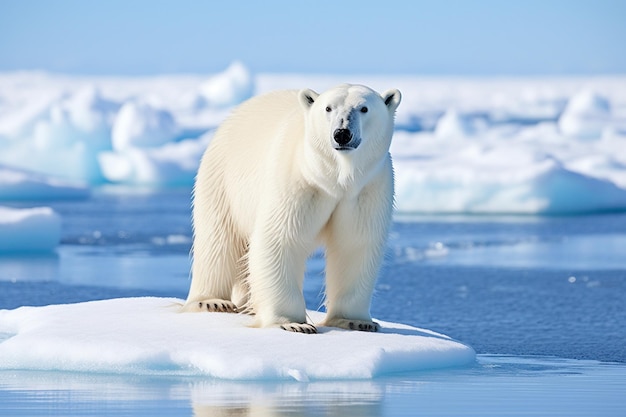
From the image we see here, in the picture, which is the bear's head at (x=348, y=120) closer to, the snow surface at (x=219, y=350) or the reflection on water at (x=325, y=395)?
the snow surface at (x=219, y=350)

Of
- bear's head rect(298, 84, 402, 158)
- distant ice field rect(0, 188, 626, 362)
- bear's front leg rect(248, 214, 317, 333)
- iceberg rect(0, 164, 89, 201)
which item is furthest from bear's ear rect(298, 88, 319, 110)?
iceberg rect(0, 164, 89, 201)

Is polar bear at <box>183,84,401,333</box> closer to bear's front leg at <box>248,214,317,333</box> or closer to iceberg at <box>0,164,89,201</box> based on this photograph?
bear's front leg at <box>248,214,317,333</box>

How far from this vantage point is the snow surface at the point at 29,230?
11.5 m

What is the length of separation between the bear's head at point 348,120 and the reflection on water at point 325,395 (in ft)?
3.16

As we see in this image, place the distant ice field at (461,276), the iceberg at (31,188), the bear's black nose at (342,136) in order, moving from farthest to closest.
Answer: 1. the iceberg at (31,188)
2. the distant ice field at (461,276)
3. the bear's black nose at (342,136)

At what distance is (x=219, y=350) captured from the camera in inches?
183

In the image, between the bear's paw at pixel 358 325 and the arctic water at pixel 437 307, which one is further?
the bear's paw at pixel 358 325

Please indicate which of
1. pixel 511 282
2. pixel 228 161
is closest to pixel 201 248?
pixel 228 161

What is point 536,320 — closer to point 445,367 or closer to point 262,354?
point 445,367

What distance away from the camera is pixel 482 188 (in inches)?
674

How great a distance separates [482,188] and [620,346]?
443 inches

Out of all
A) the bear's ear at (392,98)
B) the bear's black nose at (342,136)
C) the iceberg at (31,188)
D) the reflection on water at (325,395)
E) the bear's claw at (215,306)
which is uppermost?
the bear's ear at (392,98)

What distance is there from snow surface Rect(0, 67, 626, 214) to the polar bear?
11326mm

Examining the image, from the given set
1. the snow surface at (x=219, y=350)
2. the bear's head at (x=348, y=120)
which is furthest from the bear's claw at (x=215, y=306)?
the bear's head at (x=348, y=120)
